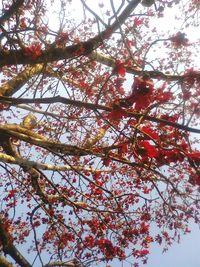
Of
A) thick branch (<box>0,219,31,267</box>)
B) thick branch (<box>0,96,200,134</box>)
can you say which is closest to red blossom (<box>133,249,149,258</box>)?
thick branch (<box>0,219,31,267</box>)

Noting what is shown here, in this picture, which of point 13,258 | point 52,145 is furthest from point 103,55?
point 13,258

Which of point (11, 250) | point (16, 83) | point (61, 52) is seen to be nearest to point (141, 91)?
point (61, 52)

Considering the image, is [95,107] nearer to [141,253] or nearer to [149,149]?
[149,149]

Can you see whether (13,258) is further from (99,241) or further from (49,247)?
(99,241)

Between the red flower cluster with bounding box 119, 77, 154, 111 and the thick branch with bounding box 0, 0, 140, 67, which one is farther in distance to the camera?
the thick branch with bounding box 0, 0, 140, 67

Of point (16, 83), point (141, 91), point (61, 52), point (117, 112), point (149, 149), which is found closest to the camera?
Result: point (141, 91)

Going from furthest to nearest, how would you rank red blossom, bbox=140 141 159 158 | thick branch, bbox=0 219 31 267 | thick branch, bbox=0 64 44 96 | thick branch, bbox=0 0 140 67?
1. thick branch, bbox=0 219 31 267
2. thick branch, bbox=0 64 44 96
3. thick branch, bbox=0 0 140 67
4. red blossom, bbox=140 141 159 158

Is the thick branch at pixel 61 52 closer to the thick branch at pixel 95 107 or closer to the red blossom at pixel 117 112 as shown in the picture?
the thick branch at pixel 95 107

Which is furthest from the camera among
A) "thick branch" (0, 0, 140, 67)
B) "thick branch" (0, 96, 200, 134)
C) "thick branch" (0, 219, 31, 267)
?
"thick branch" (0, 219, 31, 267)

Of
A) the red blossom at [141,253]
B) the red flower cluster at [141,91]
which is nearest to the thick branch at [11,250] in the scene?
the red blossom at [141,253]

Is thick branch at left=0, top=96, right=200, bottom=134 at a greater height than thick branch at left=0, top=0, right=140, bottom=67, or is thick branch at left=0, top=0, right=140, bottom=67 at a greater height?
thick branch at left=0, top=0, right=140, bottom=67

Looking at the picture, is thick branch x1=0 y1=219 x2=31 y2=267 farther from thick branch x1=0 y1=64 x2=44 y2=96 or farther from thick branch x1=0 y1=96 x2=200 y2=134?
thick branch x1=0 y1=96 x2=200 y2=134

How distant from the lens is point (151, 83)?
92.2 inches

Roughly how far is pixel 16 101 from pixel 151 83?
1272 mm
